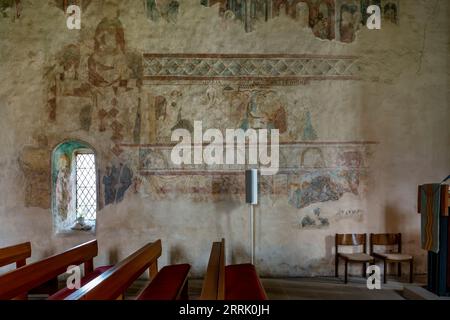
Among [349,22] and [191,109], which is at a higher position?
[349,22]

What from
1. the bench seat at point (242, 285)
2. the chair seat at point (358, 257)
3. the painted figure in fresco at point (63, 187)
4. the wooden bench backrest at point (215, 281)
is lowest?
the chair seat at point (358, 257)

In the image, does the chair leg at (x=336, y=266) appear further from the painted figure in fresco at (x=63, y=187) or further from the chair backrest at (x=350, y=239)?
the painted figure in fresco at (x=63, y=187)

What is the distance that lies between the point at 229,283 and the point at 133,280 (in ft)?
3.84

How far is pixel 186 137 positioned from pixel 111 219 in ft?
7.61

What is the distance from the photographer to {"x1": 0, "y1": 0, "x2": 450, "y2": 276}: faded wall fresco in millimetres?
7102

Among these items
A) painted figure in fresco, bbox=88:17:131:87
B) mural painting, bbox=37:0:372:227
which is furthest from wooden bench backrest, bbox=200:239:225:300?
painted figure in fresco, bbox=88:17:131:87

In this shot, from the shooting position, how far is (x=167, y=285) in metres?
3.83

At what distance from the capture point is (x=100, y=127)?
281 inches

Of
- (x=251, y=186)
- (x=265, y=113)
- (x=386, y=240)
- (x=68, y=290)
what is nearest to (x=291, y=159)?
(x=265, y=113)

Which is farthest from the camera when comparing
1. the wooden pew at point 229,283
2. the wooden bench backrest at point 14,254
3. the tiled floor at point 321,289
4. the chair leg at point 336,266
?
the chair leg at point 336,266

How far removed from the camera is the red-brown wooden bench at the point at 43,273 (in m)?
3.16

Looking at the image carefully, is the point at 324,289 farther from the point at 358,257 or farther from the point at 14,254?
the point at 14,254

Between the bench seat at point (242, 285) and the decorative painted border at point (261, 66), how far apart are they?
416 centimetres

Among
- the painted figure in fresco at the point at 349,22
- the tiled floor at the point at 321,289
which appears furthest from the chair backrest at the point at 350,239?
the painted figure in fresco at the point at 349,22
